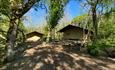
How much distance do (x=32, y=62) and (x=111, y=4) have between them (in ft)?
69.5

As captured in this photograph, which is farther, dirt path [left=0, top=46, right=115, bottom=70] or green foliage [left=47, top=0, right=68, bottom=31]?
green foliage [left=47, top=0, right=68, bottom=31]

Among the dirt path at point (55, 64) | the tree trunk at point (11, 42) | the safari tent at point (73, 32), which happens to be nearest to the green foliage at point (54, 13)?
the safari tent at point (73, 32)

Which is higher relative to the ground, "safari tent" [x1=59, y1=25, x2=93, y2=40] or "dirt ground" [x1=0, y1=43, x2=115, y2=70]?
"safari tent" [x1=59, y1=25, x2=93, y2=40]

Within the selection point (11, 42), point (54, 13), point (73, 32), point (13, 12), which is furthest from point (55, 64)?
point (73, 32)

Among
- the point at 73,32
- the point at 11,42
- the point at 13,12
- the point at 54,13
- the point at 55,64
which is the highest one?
the point at 54,13

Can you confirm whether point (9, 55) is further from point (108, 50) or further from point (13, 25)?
point (108, 50)

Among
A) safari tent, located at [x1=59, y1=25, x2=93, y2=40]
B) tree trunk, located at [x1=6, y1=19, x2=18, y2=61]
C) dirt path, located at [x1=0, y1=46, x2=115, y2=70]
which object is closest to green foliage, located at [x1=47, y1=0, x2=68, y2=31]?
safari tent, located at [x1=59, y1=25, x2=93, y2=40]

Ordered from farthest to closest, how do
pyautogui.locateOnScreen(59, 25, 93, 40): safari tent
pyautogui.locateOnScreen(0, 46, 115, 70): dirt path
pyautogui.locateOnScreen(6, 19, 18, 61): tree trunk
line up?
pyautogui.locateOnScreen(59, 25, 93, 40): safari tent
pyautogui.locateOnScreen(6, 19, 18, 61): tree trunk
pyautogui.locateOnScreen(0, 46, 115, 70): dirt path

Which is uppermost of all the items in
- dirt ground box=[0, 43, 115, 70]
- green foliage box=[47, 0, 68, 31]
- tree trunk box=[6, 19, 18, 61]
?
green foliage box=[47, 0, 68, 31]

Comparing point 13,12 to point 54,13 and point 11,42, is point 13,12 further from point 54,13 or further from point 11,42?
point 54,13

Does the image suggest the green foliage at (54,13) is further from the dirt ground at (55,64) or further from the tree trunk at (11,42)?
the dirt ground at (55,64)

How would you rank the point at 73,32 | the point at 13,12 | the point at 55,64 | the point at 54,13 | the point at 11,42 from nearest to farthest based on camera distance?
the point at 55,64
the point at 11,42
the point at 13,12
the point at 54,13
the point at 73,32

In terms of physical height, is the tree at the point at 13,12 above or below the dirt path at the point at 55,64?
above

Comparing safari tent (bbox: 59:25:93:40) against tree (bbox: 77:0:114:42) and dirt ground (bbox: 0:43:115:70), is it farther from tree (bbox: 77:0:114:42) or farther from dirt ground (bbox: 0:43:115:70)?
dirt ground (bbox: 0:43:115:70)
